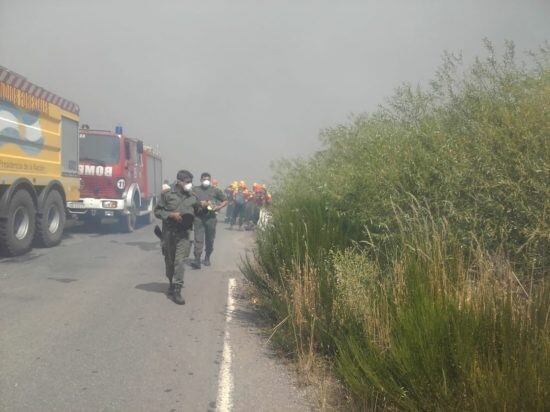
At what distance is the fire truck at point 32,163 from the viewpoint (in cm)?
886

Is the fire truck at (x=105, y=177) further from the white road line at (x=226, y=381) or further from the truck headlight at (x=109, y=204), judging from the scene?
the white road line at (x=226, y=381)

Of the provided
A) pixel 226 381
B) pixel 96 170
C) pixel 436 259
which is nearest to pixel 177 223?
pixel 226 381

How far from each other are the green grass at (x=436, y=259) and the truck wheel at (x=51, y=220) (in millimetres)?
5565

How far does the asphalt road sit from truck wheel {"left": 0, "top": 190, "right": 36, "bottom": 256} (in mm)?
860

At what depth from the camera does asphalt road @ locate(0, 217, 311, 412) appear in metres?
3.61

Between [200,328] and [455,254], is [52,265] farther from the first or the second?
[455,254]

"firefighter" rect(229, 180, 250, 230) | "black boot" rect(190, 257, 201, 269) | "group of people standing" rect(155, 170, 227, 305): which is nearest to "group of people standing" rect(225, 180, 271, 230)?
"firefighter" rect(229, 180, 250, 230)

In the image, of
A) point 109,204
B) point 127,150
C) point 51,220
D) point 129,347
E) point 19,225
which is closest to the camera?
point 129,347

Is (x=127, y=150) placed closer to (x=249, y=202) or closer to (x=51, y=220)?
(x=51, y=220)

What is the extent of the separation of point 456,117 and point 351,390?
9.84 ft

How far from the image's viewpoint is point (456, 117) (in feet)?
17.0

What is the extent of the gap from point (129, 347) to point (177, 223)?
7.33ft

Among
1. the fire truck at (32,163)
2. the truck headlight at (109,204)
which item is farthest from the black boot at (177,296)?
the truck headlight at (109,204)

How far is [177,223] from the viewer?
260 inches
